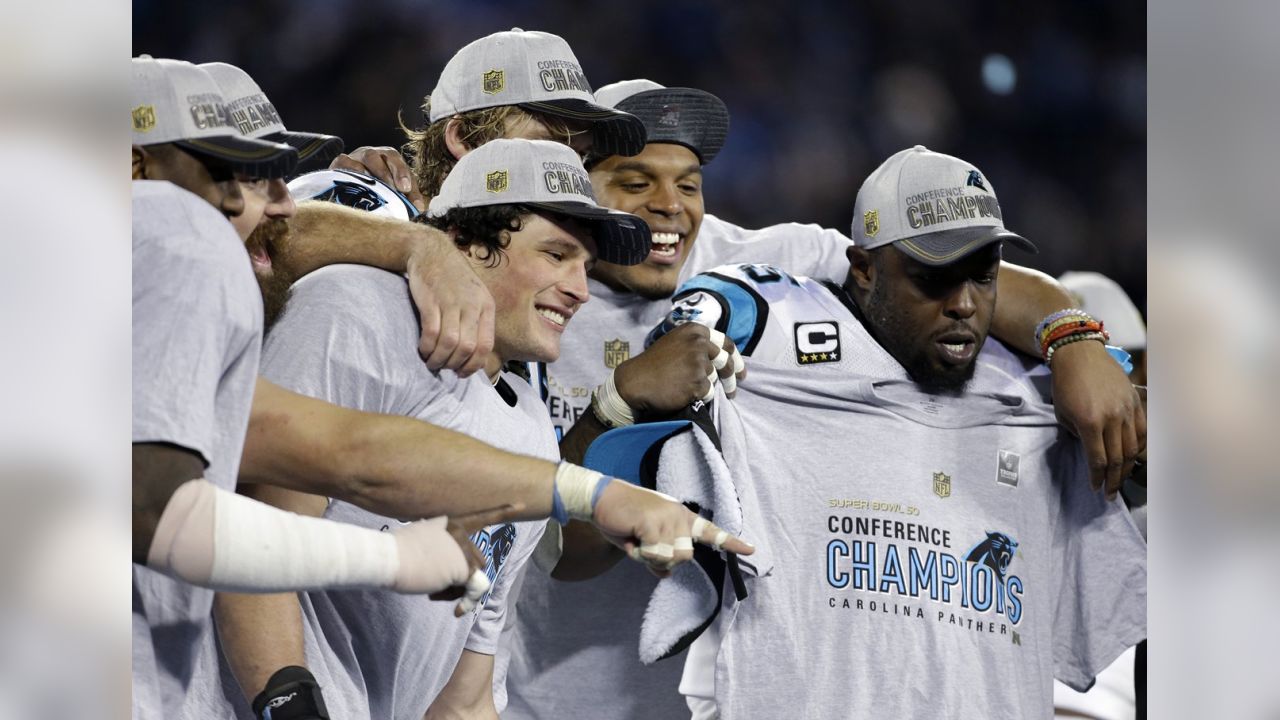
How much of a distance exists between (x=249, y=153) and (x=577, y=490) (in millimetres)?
526

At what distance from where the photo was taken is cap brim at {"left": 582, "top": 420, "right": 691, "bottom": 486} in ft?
5.86

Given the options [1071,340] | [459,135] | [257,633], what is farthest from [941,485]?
[257,633]

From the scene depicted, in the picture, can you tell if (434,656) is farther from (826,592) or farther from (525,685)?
(826,592)

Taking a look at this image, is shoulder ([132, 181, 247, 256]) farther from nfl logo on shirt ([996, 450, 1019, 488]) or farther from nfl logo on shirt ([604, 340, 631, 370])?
nfl logo on shirt ([996, 450, 1019, 488])

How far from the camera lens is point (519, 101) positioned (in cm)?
178

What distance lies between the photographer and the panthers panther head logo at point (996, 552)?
6.48 feet

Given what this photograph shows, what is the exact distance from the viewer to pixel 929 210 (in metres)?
1.92

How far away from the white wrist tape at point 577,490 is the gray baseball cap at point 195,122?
48 centimetres

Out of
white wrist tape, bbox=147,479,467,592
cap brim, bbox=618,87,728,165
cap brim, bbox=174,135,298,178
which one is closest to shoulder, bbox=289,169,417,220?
cap brim, bbox=174,135,298,178

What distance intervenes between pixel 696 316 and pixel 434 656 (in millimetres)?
567

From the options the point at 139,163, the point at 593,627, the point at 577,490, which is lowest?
the point at 593,627

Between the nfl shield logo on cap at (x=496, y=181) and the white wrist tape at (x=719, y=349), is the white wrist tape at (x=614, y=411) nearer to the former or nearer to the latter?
the white wrist tape at (x=719, y=349)

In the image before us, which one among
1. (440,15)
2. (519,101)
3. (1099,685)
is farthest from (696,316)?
(1099,685)

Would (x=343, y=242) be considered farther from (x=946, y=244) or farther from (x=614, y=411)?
(x=946, y=244)
